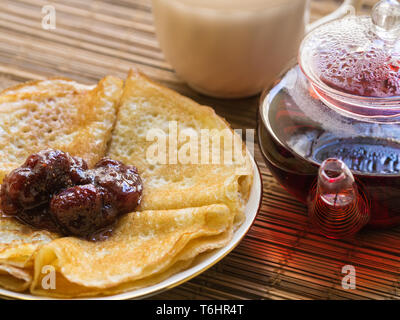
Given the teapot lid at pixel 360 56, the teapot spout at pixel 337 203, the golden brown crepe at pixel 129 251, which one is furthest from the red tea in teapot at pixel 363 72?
the golden brown crepe at pixel 129 251

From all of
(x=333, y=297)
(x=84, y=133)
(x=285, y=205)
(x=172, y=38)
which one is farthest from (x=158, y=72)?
(x=333, y=297)

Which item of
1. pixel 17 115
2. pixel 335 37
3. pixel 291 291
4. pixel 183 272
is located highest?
pixel 335 37

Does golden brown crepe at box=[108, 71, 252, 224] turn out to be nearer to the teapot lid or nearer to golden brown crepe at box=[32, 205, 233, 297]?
golden brown crepe at box=[32, 205, 233, 297]

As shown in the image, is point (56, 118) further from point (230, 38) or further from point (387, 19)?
point (387, 19)

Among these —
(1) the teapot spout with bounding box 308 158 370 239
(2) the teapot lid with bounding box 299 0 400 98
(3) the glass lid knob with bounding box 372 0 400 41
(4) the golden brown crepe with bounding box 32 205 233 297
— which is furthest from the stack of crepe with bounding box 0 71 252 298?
(3) the glass lid knob with bounding box 372 0 400 41

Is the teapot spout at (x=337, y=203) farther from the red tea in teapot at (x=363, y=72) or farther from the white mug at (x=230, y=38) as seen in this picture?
the white mug at (x=230, y=38)

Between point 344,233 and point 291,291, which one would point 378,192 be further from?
point 291,291
